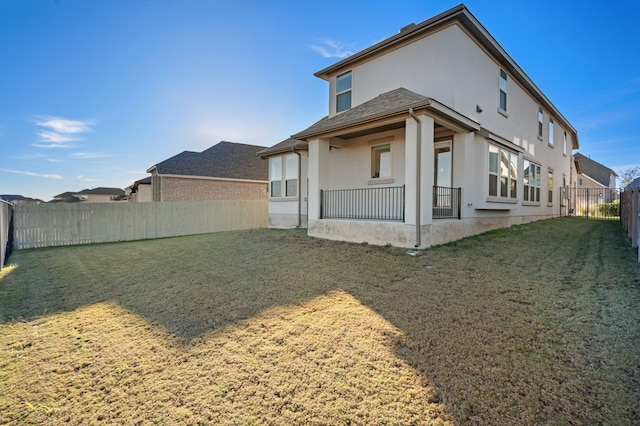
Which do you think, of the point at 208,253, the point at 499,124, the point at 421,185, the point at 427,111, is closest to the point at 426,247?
the point at 421,185

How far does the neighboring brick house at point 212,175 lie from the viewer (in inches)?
787

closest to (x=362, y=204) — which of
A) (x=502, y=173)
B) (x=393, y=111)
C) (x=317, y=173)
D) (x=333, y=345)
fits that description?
(x=317, y=173)

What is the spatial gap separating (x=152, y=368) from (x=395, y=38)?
11214mm

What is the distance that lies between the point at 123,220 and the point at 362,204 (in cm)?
1119

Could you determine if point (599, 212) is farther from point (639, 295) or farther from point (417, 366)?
point (417, 366)

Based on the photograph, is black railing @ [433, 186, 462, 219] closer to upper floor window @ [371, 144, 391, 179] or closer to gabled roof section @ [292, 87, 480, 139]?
upper floor window @ [371, 144, 391, 179]

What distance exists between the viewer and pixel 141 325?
3984mm

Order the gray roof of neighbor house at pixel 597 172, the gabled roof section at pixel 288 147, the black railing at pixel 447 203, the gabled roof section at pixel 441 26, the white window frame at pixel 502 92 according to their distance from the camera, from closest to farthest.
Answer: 1. the gabled roof section at pixel 441 26
2. the black railing at pixel 447 203
3. the white window frame at pixel 502 92
4. the gabled roof section at pixel 288 147
5. the gray roof of neighbor house at pixel 597 172

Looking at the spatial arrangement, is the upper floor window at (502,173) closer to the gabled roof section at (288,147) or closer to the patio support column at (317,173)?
the patio support column at (317,173)

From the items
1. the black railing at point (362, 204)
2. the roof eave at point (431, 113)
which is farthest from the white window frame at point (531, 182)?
the black railing at point (362, 204)

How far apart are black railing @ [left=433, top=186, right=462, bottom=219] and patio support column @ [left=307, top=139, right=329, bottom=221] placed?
12.2ft

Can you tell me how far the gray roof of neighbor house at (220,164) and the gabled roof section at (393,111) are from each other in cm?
1351

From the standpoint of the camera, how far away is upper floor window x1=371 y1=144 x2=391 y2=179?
10539mm

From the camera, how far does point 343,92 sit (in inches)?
483
